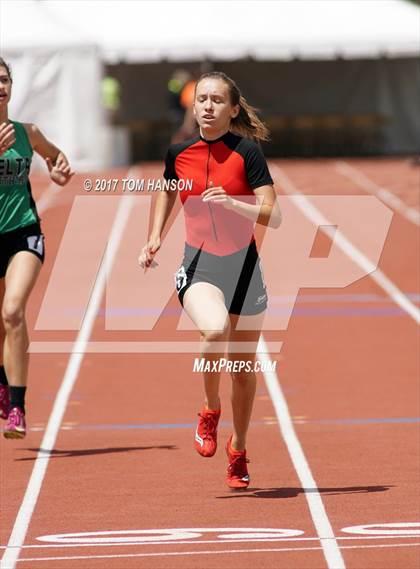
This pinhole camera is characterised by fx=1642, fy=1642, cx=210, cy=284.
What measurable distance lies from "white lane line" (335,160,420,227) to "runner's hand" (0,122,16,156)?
16075 mm

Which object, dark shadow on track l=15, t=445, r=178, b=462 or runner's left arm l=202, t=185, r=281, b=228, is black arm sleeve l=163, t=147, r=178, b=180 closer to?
runner's left arm l=202, t=185, r=281, b=228

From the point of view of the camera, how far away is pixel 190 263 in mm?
8516

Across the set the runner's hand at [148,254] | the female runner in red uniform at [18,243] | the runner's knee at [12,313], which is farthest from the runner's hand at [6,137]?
the runner's hand at [148,254]

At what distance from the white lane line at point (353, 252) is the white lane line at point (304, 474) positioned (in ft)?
11.5

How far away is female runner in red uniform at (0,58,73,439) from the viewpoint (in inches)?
358

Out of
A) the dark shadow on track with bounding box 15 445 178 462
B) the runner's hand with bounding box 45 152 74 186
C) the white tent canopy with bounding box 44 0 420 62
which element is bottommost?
the dark shadow on track with bounding box 15 445 178 462

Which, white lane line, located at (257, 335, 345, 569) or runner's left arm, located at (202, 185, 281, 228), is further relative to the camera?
runner's left arm, located at (202, 185, 281, 228)

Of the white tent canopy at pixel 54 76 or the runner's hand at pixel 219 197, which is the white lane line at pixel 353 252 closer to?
the white tent canopy at pixel 54 76

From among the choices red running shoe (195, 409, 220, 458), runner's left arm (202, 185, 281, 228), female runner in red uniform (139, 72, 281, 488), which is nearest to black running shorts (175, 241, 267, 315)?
female runner in red uniform (139, 72, 281, 488)

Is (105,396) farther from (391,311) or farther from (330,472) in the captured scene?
(391,311)

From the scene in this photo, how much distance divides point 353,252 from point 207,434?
1282cm

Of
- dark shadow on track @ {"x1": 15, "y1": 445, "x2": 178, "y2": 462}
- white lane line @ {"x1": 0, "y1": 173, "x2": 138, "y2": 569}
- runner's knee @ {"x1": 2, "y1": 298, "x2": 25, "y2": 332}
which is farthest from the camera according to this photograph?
dark shadow on track @ {"x1": 15, "y1": 445, "x2": 178, "y2": 462}

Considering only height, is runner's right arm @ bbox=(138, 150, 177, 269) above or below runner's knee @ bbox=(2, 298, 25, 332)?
above

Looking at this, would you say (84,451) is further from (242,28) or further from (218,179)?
(242,28)
